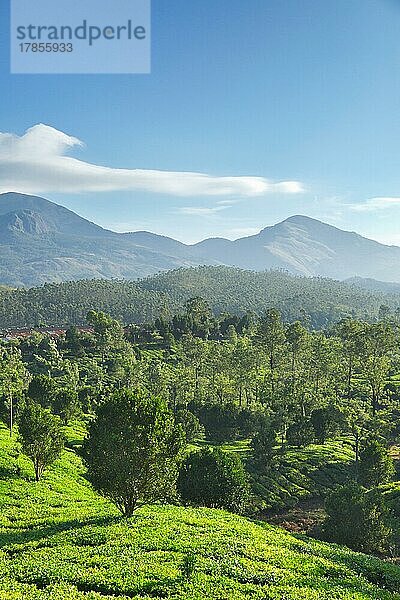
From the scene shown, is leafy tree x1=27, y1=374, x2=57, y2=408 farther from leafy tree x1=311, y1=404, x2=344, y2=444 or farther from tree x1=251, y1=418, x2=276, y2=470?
leafy tree x1=311, y1=404, x2=344, y2=444

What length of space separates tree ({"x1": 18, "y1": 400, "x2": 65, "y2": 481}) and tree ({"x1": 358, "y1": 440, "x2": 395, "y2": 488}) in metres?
35.7

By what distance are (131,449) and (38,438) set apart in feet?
54.3

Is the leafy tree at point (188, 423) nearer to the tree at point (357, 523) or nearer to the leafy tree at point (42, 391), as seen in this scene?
the leafy tree at point (42, 391)

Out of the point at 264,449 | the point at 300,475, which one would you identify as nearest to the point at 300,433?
the point at 300,475

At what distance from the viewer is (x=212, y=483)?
42156 mm

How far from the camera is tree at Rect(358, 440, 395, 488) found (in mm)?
55994

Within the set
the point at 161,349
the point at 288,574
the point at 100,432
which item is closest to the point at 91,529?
the point at 100,432

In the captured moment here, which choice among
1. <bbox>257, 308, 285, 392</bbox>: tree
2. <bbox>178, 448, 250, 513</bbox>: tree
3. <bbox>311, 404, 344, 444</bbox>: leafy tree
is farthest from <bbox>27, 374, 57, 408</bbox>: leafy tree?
<bbox>257, 308, 285, 392</bbox>: tree

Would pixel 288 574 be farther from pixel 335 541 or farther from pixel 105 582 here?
pixel 335 541

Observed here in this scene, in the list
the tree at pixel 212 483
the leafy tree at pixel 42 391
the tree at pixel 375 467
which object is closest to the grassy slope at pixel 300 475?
the tree at pixel 375 467

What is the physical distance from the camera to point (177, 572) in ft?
72.2

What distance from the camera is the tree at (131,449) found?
101 feet

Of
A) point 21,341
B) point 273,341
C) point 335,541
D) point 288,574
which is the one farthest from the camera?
point 21,341

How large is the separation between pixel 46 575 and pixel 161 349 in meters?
123
